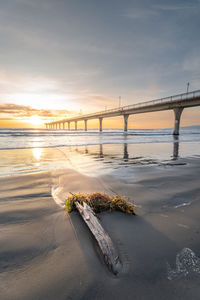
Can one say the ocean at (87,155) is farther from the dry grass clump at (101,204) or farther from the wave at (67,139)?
the dry grass clump at (101,204)

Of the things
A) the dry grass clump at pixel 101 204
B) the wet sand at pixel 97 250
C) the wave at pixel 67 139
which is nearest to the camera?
the wet sand at pixel 97 250

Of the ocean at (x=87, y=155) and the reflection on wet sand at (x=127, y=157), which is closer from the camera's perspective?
the ocean at (x=87, y=155)

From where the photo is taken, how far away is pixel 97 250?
1981 mm

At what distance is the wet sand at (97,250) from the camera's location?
4.91 ft

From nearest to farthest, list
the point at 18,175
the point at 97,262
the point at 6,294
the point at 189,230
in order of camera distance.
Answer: the point at 6,294
the point at 97,262
the point at 189,230
the point at 18,175

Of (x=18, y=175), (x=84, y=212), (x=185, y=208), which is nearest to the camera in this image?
(x=84, y=212)

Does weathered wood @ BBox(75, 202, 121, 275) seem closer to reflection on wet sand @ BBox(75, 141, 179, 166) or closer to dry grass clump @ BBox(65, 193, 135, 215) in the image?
dry grass clump @ BBox(65, 193, 135, 215)

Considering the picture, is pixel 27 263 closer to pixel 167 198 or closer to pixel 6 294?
pixel 6 294

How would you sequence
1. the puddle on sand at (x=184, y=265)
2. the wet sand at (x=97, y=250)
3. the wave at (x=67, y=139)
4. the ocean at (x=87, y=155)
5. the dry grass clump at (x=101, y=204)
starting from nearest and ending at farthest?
the wet sand at (x=97, y=250) → the puddle on sand at (x=184, y=265) → the dry grass clump at (x=101, y=204) → the ocean at (x=87, y=155) → the wave at (x=67, y=139)

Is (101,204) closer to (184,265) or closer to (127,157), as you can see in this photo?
(184,265)

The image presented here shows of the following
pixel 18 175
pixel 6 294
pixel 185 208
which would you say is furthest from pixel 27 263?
pixel 18 175

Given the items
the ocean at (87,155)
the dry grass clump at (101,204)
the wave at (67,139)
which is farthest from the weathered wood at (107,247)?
the wave at (67,139)

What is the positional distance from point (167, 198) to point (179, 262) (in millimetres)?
2054

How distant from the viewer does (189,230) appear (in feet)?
8.05
